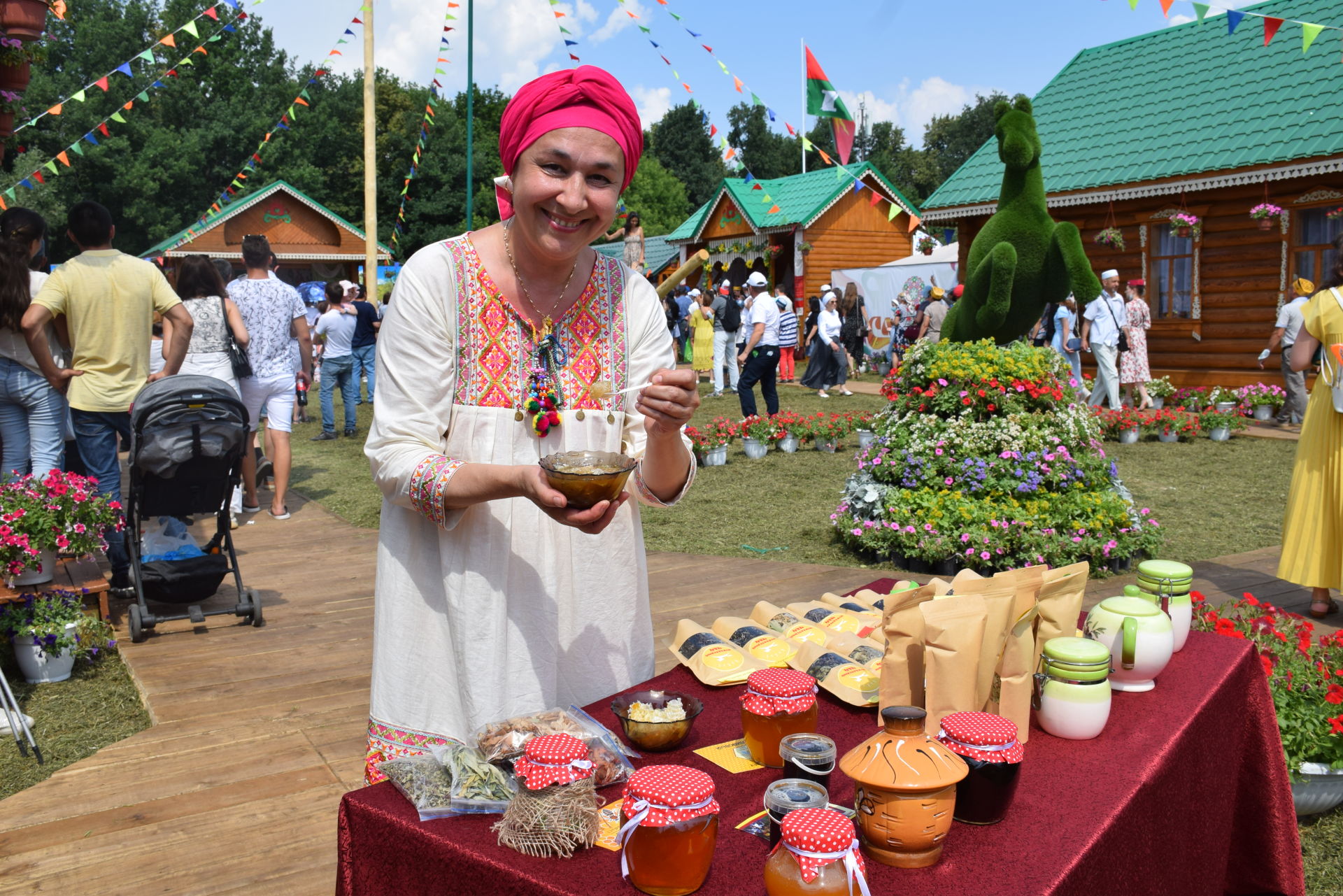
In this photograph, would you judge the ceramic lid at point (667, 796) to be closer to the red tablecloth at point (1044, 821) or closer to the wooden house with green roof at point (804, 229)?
the red tablecloth at point (1044, 821)

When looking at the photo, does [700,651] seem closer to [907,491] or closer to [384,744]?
[384,744]

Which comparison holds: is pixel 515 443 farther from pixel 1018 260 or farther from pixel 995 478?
pixel 1018 260

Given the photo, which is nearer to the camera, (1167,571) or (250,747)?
(1167,571)

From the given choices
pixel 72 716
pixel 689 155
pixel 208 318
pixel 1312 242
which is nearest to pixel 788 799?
pixel 72 716

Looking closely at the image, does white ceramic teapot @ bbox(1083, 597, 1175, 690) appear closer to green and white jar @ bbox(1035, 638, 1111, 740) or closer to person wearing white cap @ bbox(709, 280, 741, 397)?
green and white jar @ bbox(1035, 638, 1111, 740)

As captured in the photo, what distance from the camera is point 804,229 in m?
24.7

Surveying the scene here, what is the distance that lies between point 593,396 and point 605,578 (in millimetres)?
371

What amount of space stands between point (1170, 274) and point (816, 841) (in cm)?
1610

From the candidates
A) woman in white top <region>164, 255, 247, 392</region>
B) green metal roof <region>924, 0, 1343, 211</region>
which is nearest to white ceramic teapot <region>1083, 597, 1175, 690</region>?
woman in white top <region>164, 255, 247, 392</region>

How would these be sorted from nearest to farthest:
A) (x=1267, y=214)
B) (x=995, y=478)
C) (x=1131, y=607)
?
(x=1131, y=607), (x=995, y=478), (x=1267, y=214)

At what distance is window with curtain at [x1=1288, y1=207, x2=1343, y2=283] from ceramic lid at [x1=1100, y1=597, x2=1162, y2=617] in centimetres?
1334

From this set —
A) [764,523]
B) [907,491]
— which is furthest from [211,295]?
[907,491]

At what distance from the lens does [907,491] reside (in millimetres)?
6668

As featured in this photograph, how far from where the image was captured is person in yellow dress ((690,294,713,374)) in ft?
61.3
